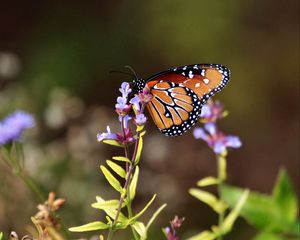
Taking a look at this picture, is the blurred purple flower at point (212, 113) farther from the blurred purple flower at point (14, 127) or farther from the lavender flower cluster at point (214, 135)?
the blurred purple flower at point (14, 127)

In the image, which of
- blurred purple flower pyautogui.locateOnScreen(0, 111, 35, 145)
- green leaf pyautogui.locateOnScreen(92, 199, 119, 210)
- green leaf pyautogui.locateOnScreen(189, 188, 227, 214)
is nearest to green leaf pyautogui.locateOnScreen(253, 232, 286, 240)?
green leaf pyautogui.locateOnScreen(189, 188, 227, 214)

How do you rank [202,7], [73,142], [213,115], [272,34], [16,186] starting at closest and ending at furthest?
[213,115]
[16,186]
[73,142]
[202,7]
[272,34]

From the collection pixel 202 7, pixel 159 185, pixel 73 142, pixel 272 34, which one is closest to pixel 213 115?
pixel 73 142

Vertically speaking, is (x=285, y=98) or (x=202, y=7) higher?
(x=202, y=7)

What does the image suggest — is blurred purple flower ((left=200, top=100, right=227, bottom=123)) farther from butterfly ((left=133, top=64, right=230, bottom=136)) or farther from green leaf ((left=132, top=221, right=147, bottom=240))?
butterfly ((left=133, top=64, right=230, bottom=136))

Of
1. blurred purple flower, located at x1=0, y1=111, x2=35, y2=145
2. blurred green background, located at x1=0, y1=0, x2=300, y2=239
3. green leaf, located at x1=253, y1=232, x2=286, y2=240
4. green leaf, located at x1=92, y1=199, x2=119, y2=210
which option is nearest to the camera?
green leaf, located at x1=253, y1=232, x2=286, y2=240

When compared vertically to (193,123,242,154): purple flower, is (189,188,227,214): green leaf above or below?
below

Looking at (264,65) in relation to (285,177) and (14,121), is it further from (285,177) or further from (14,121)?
(285,177)
